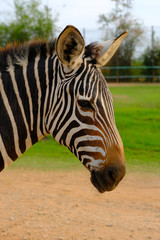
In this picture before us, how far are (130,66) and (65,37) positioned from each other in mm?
25651

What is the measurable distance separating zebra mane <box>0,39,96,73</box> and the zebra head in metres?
0.24

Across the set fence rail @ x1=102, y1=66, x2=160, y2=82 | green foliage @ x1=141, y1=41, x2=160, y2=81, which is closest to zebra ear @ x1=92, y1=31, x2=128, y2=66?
fence rail @ x1=102, y1=66, x2=160, y2=82

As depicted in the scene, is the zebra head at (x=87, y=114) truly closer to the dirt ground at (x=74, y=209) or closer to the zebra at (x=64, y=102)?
the zebra at (x=64, y=102)

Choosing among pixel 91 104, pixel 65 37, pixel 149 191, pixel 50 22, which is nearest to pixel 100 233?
pixel 149 191

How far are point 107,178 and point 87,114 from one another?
0.46 meters

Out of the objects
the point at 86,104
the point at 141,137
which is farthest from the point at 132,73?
the point at 86,104

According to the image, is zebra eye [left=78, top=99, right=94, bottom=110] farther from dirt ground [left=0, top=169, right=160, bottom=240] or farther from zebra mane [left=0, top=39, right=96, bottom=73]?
dirt ground [left=0, top=169, right=160, bottom=240]

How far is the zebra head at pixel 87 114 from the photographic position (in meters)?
2.39

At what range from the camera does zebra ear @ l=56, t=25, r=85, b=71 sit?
2373mm

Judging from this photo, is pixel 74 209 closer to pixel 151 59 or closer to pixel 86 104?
pixel 86 104

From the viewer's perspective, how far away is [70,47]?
2471 millimetres

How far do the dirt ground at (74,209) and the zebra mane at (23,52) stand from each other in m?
1.30

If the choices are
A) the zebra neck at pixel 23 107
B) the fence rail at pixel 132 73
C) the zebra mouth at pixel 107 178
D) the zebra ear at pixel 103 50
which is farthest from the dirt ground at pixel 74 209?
the fence rail at pixel 132 73

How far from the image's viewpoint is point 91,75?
253 centimetres
